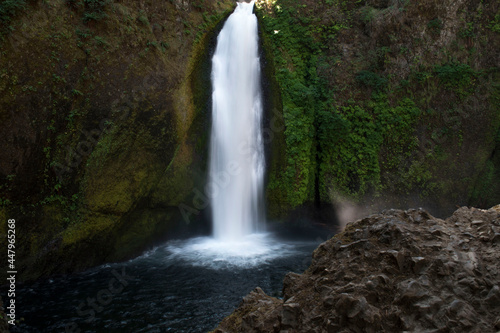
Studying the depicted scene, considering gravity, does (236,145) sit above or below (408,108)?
below

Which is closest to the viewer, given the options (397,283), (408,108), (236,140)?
(397,283)

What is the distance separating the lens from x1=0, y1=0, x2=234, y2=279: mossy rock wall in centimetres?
621

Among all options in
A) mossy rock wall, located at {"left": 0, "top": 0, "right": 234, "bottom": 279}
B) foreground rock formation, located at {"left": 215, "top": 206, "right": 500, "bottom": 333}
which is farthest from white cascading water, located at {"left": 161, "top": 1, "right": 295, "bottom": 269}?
foreground rock formation, located at {"left": 215, "top": 206, "right": 500, "bottom": 333}

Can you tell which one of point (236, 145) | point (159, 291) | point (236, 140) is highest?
point (236, 140)

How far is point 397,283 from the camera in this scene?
8.38 ft

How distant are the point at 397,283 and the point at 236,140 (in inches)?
307

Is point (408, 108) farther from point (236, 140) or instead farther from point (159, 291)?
point (159, 291)

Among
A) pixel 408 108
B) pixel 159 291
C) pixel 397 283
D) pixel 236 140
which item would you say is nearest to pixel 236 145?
pixel 236 140

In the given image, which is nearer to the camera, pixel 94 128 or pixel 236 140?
pixel 94 128

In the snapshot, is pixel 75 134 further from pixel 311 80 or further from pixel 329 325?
pixel 311 80

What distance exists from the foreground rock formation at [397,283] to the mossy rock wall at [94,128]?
5260 mm

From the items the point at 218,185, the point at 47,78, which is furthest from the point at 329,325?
the point at 218,185

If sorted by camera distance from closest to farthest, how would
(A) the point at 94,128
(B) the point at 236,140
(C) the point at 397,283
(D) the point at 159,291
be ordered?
(C) the point at 397,283 → (D) the point at 159,291 → (A) the point at 94,128 → (B) the point at 236,140

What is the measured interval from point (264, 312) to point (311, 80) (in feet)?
29.9
